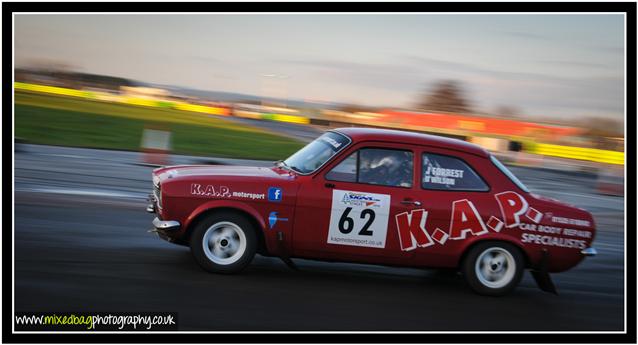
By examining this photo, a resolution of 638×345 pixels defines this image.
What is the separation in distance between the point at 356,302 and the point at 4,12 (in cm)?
526

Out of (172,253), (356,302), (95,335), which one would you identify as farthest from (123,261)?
Answer: (356,302)

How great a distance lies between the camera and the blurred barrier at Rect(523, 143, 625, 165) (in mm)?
32562

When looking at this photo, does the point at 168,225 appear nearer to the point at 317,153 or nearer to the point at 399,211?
the point at 317,153

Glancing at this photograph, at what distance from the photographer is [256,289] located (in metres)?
6.50

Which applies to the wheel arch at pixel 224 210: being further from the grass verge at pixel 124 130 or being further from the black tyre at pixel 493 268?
the grass verge at pixel 124 130

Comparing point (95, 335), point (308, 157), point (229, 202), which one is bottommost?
point (95, 335)

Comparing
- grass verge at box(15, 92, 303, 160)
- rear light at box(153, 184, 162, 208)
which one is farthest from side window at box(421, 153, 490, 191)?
grass verge at box(15, 92, 303, 160)

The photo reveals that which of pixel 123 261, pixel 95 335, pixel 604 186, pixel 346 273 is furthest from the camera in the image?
pixel 604 186

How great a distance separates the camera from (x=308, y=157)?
7.29 m

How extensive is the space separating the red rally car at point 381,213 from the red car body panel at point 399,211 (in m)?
0.01

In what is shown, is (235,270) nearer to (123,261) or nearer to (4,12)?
(123,261)

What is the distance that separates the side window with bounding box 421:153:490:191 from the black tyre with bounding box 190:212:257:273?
1910mm

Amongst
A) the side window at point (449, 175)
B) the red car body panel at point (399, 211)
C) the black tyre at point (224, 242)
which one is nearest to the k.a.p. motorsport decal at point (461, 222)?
the red car body panel at point (399, 211)

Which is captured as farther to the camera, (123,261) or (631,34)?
(631,34)
